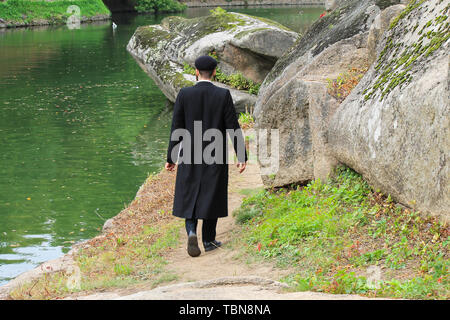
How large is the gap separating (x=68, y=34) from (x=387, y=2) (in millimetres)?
36473

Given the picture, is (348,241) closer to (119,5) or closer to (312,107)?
(312,107)

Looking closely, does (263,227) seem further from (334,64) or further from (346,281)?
(334,64)

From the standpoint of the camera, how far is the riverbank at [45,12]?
4912cm

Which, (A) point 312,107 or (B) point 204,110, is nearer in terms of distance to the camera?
(B) point 204,110

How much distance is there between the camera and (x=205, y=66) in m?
7.25

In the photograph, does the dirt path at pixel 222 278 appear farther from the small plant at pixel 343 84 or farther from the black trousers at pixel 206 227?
the small plant at pixel 343 84

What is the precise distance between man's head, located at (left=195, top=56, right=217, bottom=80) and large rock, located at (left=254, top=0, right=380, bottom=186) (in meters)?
1.52

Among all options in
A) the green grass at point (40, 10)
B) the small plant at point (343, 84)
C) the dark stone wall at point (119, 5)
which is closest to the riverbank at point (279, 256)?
the small plant at point (343, 84)

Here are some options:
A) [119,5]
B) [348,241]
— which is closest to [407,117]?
[348,241]

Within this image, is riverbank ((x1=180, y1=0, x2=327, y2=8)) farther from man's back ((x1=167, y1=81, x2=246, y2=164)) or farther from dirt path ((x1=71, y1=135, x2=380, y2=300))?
man's back ((x1=167, y1=81, x2=246, y2=164))

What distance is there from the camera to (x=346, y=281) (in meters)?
5.16

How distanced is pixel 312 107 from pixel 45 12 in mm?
48481

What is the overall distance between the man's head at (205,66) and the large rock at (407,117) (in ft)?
5.37

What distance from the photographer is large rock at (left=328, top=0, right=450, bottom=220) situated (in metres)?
5.64
